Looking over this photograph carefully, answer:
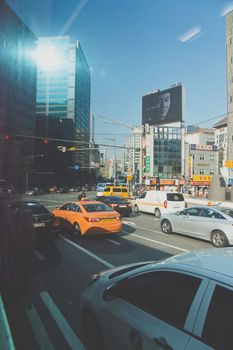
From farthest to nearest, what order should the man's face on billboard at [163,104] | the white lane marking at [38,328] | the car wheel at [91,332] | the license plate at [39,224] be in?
the man's face on billboard at [163,104], the license plate at [39,224], the white lane marking at [38,328], the car wheel at [91,332]

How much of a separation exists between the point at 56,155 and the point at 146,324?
8332 centimetres

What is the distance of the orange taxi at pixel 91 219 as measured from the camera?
34.5ft

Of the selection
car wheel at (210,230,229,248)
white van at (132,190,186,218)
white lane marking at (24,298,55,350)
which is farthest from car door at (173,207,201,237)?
white lane marking at (24,298,55,350)

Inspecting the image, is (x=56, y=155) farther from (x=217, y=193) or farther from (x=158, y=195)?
(x=158, y=195)

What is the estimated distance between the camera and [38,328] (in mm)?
4059

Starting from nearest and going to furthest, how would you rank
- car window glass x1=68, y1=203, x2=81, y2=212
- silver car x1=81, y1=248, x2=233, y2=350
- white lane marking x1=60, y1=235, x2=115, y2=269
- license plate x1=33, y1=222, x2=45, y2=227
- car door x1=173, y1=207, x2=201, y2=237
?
silver car x1=81, y1=248, x2=233, y2=350 → white lane marking x1=60, y1=235, x2=115, y2=269 → license plate x1=33, y1=222, x2=45, y2=227 → car door x1=173, y1=207, x2=201, y2=237 → car window glass x1=68, y1=203, x2=81, y2=212

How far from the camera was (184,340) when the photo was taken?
6.92 ft

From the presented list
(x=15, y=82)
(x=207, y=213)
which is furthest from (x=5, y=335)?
(x=15, y=82)

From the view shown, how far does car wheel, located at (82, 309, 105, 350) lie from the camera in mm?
3275

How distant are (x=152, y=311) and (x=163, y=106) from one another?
88184mm

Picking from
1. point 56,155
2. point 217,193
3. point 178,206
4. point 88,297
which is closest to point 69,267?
point 88,297

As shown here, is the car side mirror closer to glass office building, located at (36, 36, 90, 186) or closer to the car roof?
the car roof

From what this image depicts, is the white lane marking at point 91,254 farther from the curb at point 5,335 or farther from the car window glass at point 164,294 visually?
the car window glass at point 164,294

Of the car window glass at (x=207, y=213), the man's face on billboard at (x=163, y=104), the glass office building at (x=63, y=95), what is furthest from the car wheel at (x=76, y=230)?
the man's face on billboard at (x=163, y=104)
